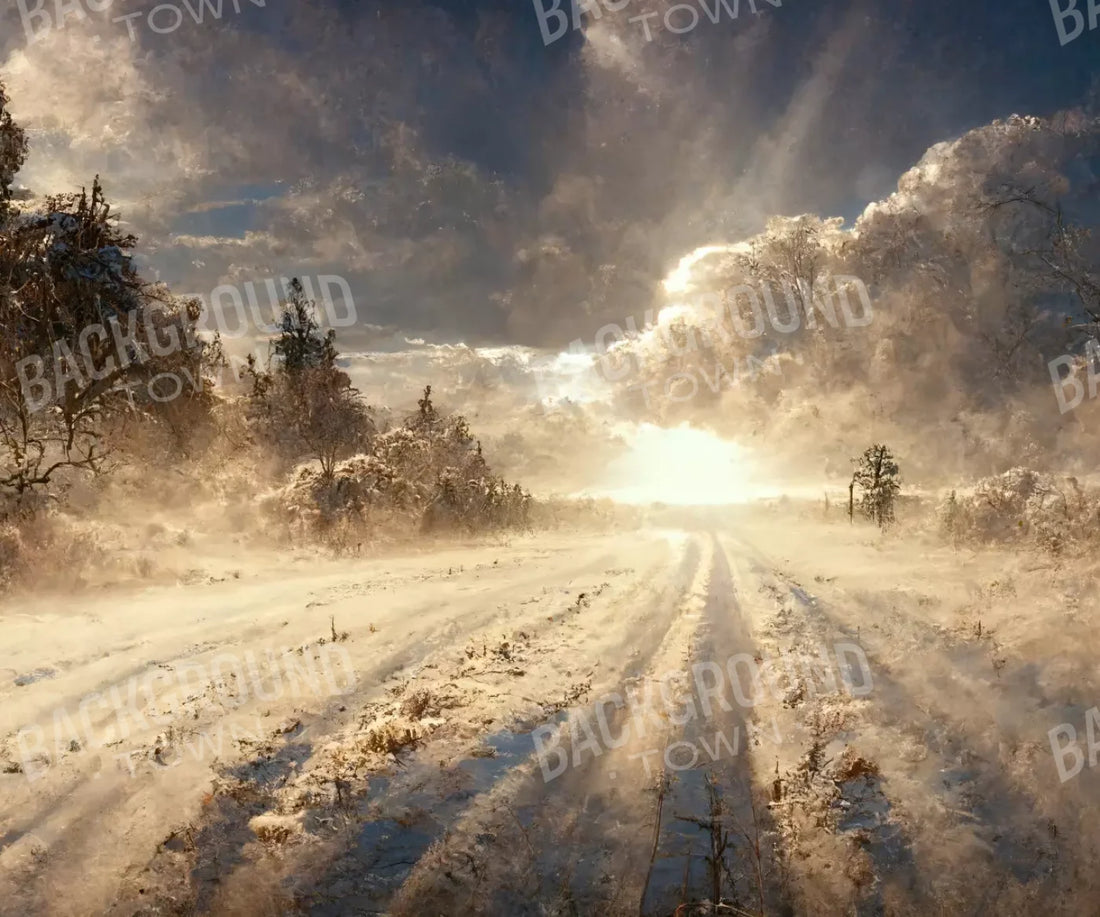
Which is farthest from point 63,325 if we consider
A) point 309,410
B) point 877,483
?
point 877,483

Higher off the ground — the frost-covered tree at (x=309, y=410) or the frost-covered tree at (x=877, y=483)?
the frost-covered tree at (x=309, y=410)

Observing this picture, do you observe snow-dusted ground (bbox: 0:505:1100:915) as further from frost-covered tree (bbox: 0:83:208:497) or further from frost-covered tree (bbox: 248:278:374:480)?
frost-covered tree (bbox: 248:278:374:480)

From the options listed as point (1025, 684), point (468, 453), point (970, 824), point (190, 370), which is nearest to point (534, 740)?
point (970, 824)

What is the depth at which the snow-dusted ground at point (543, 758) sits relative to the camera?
16.4 feet

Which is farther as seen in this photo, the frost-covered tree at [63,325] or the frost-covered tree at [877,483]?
the frost-covered tree at [877,483]

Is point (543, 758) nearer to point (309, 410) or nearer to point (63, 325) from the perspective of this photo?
point (63, 325)

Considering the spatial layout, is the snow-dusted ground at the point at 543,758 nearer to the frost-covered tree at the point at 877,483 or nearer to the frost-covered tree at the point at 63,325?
the frost-covered tree at the point at 63,325

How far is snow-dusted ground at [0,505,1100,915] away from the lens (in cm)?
501

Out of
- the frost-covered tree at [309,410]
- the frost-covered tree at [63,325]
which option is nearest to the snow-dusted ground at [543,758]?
the frost-covered tree at [63,325]

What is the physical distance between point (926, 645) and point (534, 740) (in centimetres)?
686

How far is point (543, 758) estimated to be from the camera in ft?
22.4

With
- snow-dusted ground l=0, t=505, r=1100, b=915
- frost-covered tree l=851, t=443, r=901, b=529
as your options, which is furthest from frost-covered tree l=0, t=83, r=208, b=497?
frost-covered tree l=851, t=443, r=901, b=529

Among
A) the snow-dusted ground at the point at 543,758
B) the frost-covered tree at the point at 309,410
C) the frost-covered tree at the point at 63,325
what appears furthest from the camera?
the frost-covered tree at the point at 309,410

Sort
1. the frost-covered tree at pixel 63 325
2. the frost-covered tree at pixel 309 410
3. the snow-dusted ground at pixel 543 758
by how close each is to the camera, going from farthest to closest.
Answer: the frost-covered tree at pixel 309 410
the frost-covered tree at pixel 63 325
the snow-dusted ground at pixel 543 758
